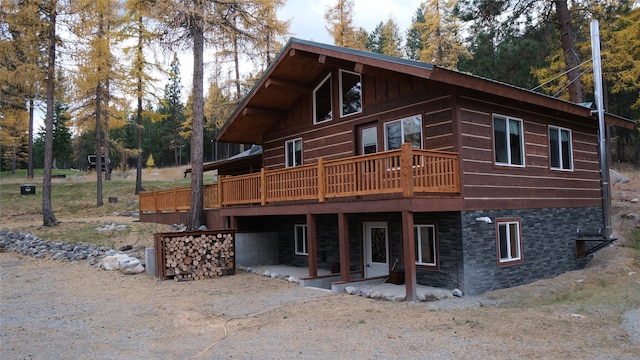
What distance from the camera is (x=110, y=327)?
8.14m

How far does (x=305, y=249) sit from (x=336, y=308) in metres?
6.57

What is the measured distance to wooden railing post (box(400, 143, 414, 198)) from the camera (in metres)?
9.23

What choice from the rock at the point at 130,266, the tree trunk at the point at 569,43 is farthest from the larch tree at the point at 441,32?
the rock at the point at 130,266

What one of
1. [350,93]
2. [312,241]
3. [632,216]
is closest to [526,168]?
[350,93]

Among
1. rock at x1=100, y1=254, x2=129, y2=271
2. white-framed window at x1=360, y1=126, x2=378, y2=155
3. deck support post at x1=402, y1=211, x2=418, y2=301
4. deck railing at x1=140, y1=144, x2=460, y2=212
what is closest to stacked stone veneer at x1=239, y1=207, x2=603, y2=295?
deck railing at x1=140, y1=144, x2=460, y2=212

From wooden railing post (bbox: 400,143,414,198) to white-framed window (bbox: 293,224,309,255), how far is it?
21.9 feet

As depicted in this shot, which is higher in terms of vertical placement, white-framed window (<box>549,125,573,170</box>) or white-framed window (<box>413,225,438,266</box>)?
white-framed window (<box>549,125,573,170</box>)

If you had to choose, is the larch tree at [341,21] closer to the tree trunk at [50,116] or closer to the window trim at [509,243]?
the tree trunk at [50,116]

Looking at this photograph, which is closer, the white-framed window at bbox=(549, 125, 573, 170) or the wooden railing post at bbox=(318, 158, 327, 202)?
the wooden railing post at bbox=(318, 158, 327, 202)

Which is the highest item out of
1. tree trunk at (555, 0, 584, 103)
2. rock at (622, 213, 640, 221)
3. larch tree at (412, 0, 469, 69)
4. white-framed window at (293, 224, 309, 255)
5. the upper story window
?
larch tree at (412, 0, 469, 69)

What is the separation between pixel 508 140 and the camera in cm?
1170

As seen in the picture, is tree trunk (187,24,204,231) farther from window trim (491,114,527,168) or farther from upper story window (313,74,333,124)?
window trim (491,114,527,168)

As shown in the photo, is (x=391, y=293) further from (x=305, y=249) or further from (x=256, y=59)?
(x=256, y=59)

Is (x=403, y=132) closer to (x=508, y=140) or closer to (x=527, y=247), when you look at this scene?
(x=508, y=140)
